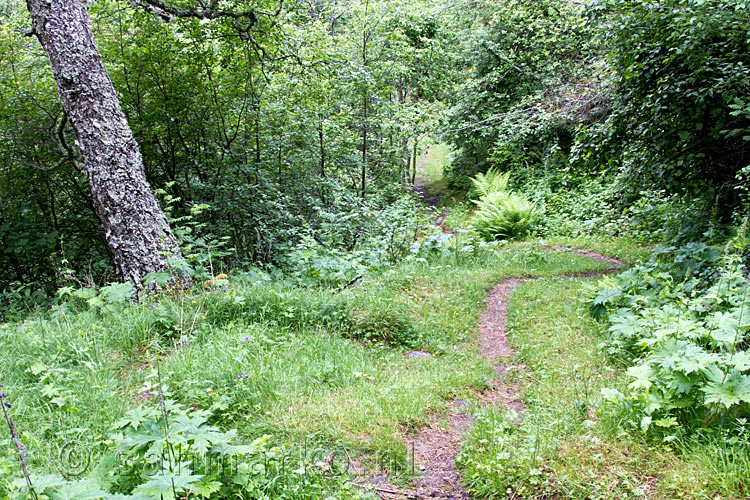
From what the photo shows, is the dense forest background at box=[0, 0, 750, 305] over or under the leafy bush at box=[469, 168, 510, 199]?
over

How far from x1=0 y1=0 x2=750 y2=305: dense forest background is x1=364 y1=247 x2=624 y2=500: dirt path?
2586mm

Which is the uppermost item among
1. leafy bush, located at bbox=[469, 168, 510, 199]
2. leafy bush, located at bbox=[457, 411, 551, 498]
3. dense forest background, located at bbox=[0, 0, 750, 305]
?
dense forest background, located at bbox=[0, 0, 750, 305]

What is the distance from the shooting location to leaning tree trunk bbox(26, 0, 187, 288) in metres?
5.00

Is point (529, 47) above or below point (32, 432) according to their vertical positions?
above

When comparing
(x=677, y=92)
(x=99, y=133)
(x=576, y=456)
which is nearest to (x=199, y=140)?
(x=99, y=133)

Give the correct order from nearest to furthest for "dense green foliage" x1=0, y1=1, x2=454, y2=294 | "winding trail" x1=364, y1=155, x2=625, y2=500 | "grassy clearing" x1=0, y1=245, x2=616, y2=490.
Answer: "winding trail" x1=364, y1=155, x2=625, y2=500
"grassy clearing" x1=0, y1=245, x2=616, y2=490
"dense green foliage" x1=0, y1=1, x2=454, y2=294

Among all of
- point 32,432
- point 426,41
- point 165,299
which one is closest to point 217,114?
point 165,299

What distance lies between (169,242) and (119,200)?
0.70 m

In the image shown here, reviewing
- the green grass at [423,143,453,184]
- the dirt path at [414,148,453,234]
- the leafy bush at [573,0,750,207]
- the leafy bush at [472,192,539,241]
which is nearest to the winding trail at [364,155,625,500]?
the leafy bush at [573,0,750,207]

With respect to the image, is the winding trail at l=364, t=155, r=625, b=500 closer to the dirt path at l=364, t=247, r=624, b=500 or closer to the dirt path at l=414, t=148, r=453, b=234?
the dirt path at l=364, t=247, r=624, b=500

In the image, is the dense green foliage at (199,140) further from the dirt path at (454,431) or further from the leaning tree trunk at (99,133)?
the dirt path at (454,431)

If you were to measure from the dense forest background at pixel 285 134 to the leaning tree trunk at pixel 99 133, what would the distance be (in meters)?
0.42

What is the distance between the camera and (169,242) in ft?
17.7

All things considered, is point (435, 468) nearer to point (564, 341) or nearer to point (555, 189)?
point (564, 341)
